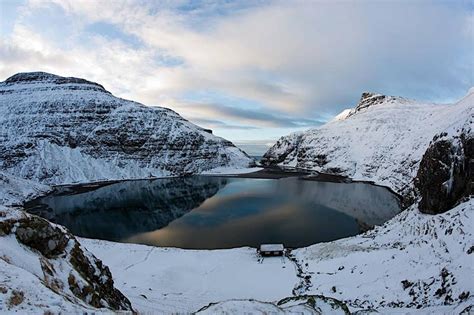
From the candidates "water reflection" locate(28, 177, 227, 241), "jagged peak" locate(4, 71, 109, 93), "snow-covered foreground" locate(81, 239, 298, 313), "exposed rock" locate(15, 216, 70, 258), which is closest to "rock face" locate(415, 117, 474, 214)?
"snow-covered foreground" locate(81, 239, 298, 313)

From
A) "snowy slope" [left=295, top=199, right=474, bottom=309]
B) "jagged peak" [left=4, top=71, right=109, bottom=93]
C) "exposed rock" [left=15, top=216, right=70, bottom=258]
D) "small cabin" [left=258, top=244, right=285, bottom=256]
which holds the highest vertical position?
"jagged peak" [left=4, top=71, right=109, bottom=93]

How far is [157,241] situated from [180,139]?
102m

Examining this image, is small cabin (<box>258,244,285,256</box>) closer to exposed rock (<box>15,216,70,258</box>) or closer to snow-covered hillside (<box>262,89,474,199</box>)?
exposed rock (<box>15,216,70,258</box>)

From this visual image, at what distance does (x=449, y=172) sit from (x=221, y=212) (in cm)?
3867

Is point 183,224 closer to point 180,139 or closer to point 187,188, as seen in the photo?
point 187,188

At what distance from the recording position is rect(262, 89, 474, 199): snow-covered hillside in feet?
295

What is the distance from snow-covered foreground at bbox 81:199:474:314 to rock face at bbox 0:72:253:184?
87.5 meters

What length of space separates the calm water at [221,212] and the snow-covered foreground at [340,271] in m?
A: 8.29

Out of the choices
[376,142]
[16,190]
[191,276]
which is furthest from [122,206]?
[376,142]

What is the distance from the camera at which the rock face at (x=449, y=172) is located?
26531mm

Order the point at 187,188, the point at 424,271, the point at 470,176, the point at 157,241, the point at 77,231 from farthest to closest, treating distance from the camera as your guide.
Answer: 1. the point at 187,188
2. the point at 77,231
3. the point at 157,241
4. the point at 470,176
5. the point at 424,271

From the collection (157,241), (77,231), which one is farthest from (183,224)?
(77,231)

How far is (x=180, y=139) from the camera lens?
141500 mm

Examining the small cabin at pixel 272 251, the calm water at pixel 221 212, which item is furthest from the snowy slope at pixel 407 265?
the calm water at pixel 221 212
